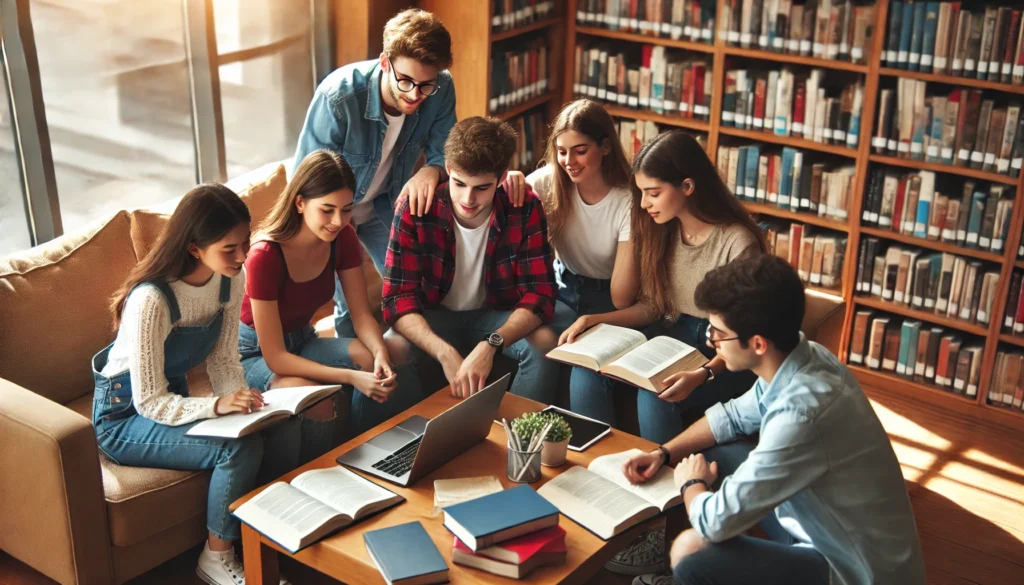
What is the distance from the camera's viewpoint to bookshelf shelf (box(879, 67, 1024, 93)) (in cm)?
370

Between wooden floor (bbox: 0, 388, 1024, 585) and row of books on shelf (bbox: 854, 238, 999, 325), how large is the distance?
0.39 meters

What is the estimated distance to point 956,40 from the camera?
3.79m

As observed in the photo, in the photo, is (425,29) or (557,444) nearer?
(557,444)

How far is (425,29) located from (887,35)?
6.19 feet

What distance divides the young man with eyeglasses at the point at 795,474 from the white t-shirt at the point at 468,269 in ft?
3.54

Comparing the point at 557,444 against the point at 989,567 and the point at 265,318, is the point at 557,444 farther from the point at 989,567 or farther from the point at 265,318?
the point at 989,567

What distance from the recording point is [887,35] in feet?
12.8

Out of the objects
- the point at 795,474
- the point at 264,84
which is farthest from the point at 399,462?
the point at 264,84

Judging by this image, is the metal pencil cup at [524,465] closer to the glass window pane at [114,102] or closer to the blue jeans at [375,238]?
the blue jeans at [375,238]

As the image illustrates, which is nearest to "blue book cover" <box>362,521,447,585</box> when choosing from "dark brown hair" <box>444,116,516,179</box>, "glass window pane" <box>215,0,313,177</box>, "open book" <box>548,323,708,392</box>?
"open book" <box>548,323,708,392</box>

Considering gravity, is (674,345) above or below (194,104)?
below

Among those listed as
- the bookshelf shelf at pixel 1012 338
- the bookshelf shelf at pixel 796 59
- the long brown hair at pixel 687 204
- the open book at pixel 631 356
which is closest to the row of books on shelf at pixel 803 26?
the bookshelf shelf at pixel 796 59

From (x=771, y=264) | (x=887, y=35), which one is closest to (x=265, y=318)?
(x=771, y=264)

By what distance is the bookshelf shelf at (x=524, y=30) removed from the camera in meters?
4.26
